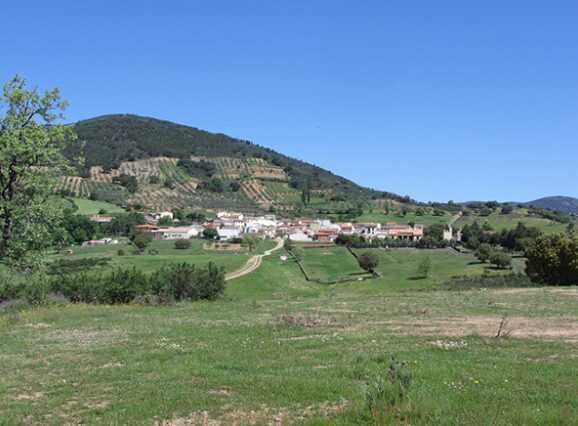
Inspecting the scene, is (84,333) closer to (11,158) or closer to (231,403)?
(11,158)

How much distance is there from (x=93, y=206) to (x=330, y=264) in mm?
95692

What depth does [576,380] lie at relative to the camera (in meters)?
10.7

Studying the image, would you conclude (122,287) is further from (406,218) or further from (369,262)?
(406,218)

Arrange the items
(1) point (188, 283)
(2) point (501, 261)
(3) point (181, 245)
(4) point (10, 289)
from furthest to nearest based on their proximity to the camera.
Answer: (3) point (181, 245)
(2) point (501, 261)
(1) point (188, 283)
(4) point (10, 289)

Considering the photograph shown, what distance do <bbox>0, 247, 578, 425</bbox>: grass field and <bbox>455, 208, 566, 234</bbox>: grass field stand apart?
124 metres

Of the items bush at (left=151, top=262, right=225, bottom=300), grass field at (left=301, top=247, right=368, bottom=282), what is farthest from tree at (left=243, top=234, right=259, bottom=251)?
bush at (left=151, top=262, right=225, bottom=300)

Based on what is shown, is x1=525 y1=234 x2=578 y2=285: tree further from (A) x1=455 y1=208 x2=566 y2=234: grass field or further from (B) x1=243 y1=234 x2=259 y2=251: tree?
(A) x1=455 y1=208 x2=566 y2=234: grass field

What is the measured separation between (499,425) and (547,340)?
8466 millimetres

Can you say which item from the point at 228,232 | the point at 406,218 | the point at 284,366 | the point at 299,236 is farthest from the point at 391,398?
the point at 406,218

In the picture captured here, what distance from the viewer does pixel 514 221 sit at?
159 meters

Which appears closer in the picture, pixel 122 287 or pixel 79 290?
pixel 79 290

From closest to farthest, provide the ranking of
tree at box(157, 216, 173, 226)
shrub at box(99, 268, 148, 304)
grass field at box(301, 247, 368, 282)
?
shrub at box(99, 268, 148, 304) → grass field at box(301, 247, 368, 282) → tree at box(157, 216, 173, 226)

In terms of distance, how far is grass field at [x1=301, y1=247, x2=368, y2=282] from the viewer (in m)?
99.2

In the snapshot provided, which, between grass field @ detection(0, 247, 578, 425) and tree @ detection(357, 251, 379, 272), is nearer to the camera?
grass field @ detection(0, 247, 578, 425)
